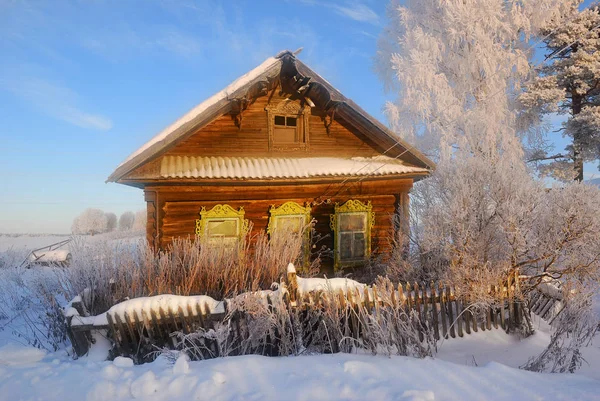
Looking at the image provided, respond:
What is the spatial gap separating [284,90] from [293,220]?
3.31 metres

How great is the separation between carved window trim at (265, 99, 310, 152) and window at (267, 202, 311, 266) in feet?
4.99

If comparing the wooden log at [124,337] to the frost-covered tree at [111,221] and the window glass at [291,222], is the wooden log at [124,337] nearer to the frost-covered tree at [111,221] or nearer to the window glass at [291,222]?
the window glass at [291,222]

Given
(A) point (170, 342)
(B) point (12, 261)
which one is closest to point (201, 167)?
(A) point (170, 342)

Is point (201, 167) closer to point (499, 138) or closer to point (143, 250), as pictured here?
point (143, 250)

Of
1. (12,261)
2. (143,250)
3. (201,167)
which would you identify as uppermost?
(201,167)

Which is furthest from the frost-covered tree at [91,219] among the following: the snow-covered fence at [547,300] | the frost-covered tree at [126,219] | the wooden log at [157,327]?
the snow-covered fence at [547,300]

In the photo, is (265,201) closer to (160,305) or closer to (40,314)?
(160,305)

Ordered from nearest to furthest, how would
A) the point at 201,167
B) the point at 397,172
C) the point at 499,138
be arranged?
the point at 201,167 → the point at 397,172 → the point at 499,138

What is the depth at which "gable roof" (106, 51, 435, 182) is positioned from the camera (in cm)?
749

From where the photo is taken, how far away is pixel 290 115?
9320mm

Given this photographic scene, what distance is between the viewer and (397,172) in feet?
29.8

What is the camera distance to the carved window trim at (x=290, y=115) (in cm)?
917

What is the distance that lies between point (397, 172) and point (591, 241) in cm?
408

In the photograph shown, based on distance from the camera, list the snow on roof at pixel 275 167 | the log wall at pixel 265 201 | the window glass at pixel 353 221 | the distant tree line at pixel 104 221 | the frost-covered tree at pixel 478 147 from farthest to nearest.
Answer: the distant tree line at pixel 104 221
the window glass at pixel 353 221
the log wall at pixel 265 201
the snow on roof at pixel 275 167
the frost-covered tree at pixel 478 147
